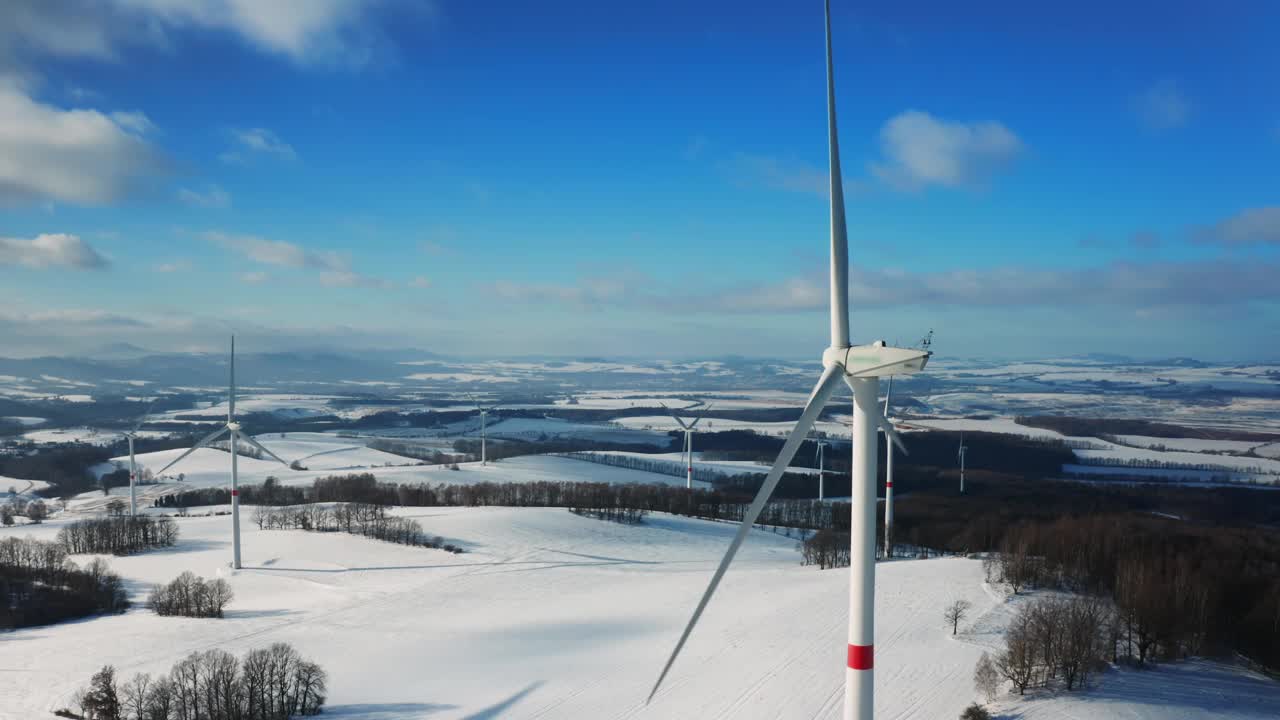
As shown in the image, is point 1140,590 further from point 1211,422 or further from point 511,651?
point 1211,422

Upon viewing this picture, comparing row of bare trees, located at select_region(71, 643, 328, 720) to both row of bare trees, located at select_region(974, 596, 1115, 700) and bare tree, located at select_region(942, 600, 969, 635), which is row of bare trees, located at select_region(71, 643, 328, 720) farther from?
bare tree, located at select_region(942, 600, 969, 635)

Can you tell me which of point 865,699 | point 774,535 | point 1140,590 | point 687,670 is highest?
point 865,699

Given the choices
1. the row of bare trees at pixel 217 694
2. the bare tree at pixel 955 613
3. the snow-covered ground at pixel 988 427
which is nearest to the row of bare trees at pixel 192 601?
the row of bare trees at pixel 217 694

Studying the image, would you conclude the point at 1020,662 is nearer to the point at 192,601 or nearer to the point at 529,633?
the point at 529,633

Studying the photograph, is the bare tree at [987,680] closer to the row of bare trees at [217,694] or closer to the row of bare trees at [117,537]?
the row of bare trees at [217,694]

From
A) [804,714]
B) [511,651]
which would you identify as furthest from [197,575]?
[804,714]

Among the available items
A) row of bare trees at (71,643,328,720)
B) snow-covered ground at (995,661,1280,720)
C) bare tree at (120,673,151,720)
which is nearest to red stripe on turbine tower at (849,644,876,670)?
snow-covered ground at (995,661,1280,720)
